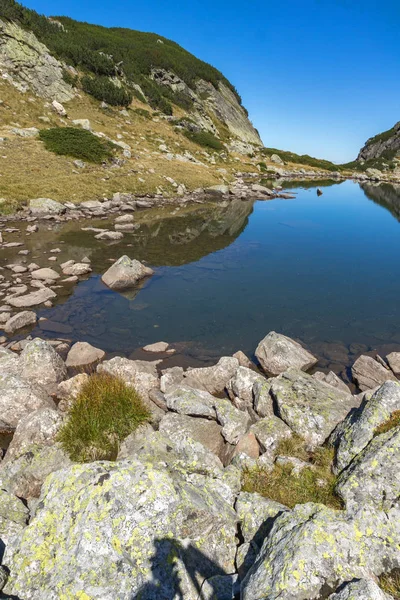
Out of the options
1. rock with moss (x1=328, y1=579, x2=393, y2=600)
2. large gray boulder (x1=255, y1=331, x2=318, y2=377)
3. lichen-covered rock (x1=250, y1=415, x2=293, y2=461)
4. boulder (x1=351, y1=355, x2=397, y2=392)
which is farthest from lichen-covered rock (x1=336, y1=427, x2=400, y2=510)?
large gray boulder (x1=255, y1=331, x2=318, y2=377)

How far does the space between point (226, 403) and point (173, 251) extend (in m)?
20.9

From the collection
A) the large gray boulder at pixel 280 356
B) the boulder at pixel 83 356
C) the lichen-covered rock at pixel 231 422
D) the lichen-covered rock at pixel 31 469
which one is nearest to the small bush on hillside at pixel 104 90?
the boulder at pixel 83 356

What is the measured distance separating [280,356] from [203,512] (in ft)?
28.7

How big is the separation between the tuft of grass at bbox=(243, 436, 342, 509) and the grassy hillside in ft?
293

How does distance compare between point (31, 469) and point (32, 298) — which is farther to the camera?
point (32, 298)

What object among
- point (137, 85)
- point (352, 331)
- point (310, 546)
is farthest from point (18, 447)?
point (137, 85)

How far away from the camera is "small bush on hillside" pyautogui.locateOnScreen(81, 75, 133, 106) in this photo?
75.8 m

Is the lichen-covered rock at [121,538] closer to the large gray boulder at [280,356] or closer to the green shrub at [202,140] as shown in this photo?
the large gray boulder at [280,356]

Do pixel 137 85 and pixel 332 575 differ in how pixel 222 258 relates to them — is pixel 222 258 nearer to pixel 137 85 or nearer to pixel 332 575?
pixel 332 575

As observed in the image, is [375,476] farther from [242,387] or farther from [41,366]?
[41,366]

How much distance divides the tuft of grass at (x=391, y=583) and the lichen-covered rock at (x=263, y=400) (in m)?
5.15

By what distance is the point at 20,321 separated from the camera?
15.7m

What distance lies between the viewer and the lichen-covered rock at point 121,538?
15.8 feet

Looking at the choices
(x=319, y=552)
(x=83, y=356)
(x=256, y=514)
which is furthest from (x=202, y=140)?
(x=319, y=552)
